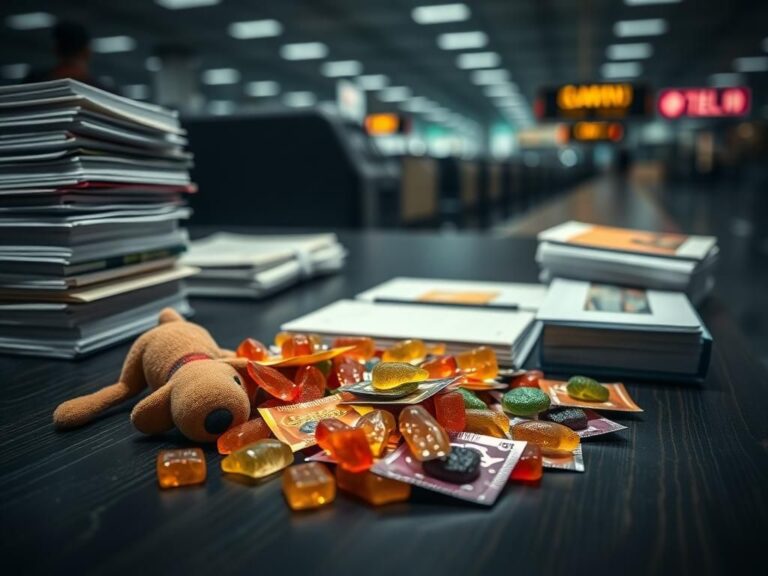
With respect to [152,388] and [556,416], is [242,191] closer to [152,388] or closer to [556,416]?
[152,388]

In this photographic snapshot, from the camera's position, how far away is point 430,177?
4.57 m

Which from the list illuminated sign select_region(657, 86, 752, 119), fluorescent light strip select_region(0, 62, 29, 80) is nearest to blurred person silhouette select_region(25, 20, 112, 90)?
illuminated sign select_region(657, 86, 752, 119)

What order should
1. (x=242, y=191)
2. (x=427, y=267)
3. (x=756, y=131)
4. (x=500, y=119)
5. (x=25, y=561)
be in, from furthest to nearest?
(x=500, y=119)
(x=756, y=131)
(x=242, y=191)
(x=427, y=267)
(x=25, y=561)

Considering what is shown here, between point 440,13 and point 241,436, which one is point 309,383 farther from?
point 440,13

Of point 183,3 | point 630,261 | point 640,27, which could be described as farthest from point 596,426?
point 640,27

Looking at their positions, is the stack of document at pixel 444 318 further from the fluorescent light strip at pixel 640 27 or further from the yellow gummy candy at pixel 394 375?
the fluorescent light strip at pixel 640 27

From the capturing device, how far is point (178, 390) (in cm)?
47

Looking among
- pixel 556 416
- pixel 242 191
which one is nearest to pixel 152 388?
pixel 556 416

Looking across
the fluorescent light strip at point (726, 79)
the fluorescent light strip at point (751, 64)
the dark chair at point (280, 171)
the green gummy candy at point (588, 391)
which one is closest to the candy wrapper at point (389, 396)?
the green gummy candy at point (588, 391)

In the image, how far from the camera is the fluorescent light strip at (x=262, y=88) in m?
14.2

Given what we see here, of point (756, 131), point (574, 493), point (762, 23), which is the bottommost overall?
point (574, 493)

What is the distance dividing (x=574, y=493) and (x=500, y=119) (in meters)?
23.5

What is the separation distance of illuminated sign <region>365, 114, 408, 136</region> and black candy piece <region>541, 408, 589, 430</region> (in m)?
13.2

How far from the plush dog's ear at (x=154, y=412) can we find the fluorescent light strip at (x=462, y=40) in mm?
10377
